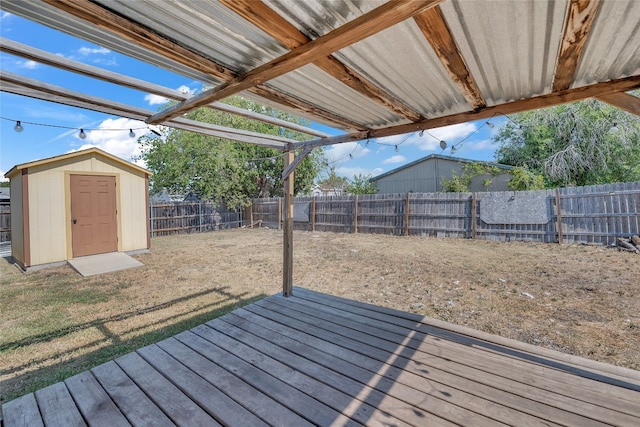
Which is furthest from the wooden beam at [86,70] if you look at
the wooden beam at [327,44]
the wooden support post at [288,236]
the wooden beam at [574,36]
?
the wooden beam at [574,36]

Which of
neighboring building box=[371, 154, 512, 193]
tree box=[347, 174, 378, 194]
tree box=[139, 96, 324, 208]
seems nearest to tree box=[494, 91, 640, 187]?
neighboring building box=[371, 154, 512, 193]

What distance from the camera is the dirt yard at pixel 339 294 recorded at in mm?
2977

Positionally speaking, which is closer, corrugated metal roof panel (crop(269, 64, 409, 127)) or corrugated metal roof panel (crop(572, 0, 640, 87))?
corrugated metal roof panel (crop(572, 0, 640, 87))

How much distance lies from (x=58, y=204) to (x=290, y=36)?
7725 millimetres

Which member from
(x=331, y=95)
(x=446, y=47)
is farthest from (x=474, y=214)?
(x=446, y=47)

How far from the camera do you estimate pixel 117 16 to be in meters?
1.37

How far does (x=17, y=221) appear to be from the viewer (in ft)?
21.6

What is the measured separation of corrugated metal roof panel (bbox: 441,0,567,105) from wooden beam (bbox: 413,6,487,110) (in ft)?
0.10

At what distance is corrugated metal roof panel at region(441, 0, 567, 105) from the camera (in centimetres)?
130

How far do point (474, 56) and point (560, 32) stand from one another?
1.28 feet

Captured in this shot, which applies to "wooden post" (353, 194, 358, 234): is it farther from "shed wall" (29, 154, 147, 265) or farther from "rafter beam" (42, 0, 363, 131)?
"rafter beam" (42, 0, 363, 131)

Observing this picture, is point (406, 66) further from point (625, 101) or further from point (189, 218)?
point (189, 218)

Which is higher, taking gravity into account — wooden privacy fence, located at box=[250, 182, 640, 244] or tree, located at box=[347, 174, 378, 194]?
tree, located at box=[347, 174, 378, 194]

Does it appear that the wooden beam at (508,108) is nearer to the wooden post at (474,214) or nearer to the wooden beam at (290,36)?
the wooden beam at (290,36)
